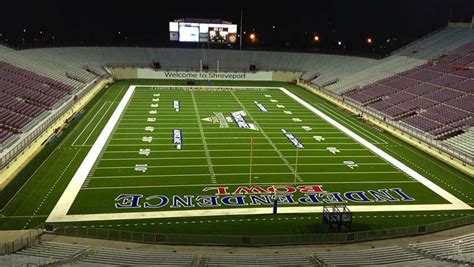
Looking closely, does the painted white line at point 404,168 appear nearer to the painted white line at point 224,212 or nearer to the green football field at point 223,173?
the green football field at point 223,173

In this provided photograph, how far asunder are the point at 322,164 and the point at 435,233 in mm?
8276

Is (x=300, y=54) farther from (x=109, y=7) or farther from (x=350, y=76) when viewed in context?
(x=109, y=7)

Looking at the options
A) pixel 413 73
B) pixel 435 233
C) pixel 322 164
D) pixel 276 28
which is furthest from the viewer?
pixel 276 28

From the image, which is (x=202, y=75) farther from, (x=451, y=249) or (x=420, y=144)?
(x=451, y=249)

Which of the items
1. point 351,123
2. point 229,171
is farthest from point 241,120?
point 229,171

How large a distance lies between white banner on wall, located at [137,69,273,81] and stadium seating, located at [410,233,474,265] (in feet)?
147

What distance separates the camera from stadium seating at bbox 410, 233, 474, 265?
1301 cm

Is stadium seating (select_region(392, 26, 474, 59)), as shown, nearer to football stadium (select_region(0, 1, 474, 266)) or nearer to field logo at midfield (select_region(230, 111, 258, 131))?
football stadium (select_region(0, 1, 474, 266))

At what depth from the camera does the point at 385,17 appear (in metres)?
65.9

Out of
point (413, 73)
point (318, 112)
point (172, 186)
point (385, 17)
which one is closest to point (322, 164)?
point (172, 186)

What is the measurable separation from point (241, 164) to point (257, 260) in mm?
10694

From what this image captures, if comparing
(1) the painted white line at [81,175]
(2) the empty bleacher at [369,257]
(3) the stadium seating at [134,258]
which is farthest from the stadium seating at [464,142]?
(1) the painted white line at [81,175]

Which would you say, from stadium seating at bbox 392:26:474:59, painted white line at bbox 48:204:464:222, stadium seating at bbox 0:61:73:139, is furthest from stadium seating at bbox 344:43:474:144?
stadium seating at bbox 0:61:73:139

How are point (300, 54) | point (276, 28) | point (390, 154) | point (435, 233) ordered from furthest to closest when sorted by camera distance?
point (276, 28) → point (300, 54) → point (390, 154) → point (435, 233)
